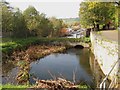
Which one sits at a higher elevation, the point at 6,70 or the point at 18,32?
the point at 18,32

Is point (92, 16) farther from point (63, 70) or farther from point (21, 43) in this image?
point (63, 70)

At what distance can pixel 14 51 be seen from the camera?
72.9ft

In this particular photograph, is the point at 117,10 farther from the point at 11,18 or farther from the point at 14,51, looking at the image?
the point at 11,18

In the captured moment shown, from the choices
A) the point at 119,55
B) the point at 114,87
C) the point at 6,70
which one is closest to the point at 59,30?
the point at 6,70

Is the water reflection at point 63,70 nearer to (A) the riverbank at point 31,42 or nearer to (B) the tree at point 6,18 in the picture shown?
(A) the riverbank at point 31,42

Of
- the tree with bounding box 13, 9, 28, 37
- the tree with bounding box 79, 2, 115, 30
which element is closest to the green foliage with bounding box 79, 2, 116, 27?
the tree with bounding box 79, 2, 115, 30

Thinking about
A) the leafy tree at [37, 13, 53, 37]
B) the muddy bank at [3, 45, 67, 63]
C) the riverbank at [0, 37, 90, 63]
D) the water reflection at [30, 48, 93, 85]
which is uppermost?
the leafy tree at [37, 13, 53, 37]

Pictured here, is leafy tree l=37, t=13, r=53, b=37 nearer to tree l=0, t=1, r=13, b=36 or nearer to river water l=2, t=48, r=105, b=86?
tree l=0, t=1, r=13, b=36

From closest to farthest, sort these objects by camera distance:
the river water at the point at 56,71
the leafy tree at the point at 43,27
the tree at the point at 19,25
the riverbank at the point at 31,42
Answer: the river water at the point at 56,71, the riverbank at the point at 31,42, the tree at the point at 19,25, the leafy tree at the point at 43,27

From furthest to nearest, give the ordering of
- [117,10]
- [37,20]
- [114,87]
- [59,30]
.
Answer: [59,30] → [37,20] → [117,10] → [114,87]

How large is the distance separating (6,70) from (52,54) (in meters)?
9.53

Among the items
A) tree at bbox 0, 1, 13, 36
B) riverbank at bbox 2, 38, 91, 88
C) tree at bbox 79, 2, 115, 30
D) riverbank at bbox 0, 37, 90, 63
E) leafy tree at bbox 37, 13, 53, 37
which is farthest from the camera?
leafy tree at bbox 37, 13, 53, 37

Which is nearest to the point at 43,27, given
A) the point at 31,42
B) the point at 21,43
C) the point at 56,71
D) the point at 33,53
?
the point at 31,42

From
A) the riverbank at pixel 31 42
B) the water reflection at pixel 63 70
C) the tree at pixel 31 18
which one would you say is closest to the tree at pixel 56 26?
the tree at pixel 31 18
